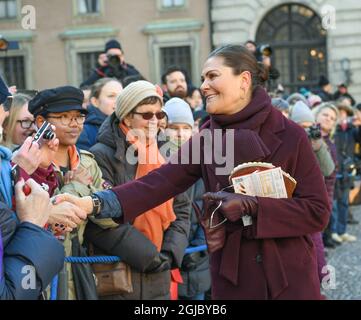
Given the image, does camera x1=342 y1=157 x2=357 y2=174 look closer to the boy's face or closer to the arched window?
the boy's face

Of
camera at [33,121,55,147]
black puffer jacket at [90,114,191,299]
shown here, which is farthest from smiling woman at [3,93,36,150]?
camera at [33,121,55,147]

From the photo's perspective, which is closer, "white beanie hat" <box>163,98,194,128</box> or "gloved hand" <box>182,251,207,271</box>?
"gloved hand" <box>182,251,207,271</box>

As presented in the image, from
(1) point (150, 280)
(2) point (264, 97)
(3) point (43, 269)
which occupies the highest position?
(2) point (264, 97)

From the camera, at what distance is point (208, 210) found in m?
3.16

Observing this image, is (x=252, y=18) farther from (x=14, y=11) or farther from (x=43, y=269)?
(x=43, y=269)

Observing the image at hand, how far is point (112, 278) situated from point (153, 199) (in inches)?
31.2

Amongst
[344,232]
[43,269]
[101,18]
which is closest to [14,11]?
[101,18]

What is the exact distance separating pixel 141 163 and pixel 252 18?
2022 cm

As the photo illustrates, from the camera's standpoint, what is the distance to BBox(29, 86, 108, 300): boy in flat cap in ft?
12.8

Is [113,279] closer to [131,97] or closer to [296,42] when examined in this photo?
[131,97]

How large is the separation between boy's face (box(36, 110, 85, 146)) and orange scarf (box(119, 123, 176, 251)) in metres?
0.36

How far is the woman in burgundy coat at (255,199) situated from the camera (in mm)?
3127

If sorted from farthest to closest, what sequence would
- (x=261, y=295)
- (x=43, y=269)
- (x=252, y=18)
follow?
(x=252, y=18) < (x=261, y=295) < (x=43, y=269)

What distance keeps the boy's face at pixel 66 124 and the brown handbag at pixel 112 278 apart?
2.52ft
